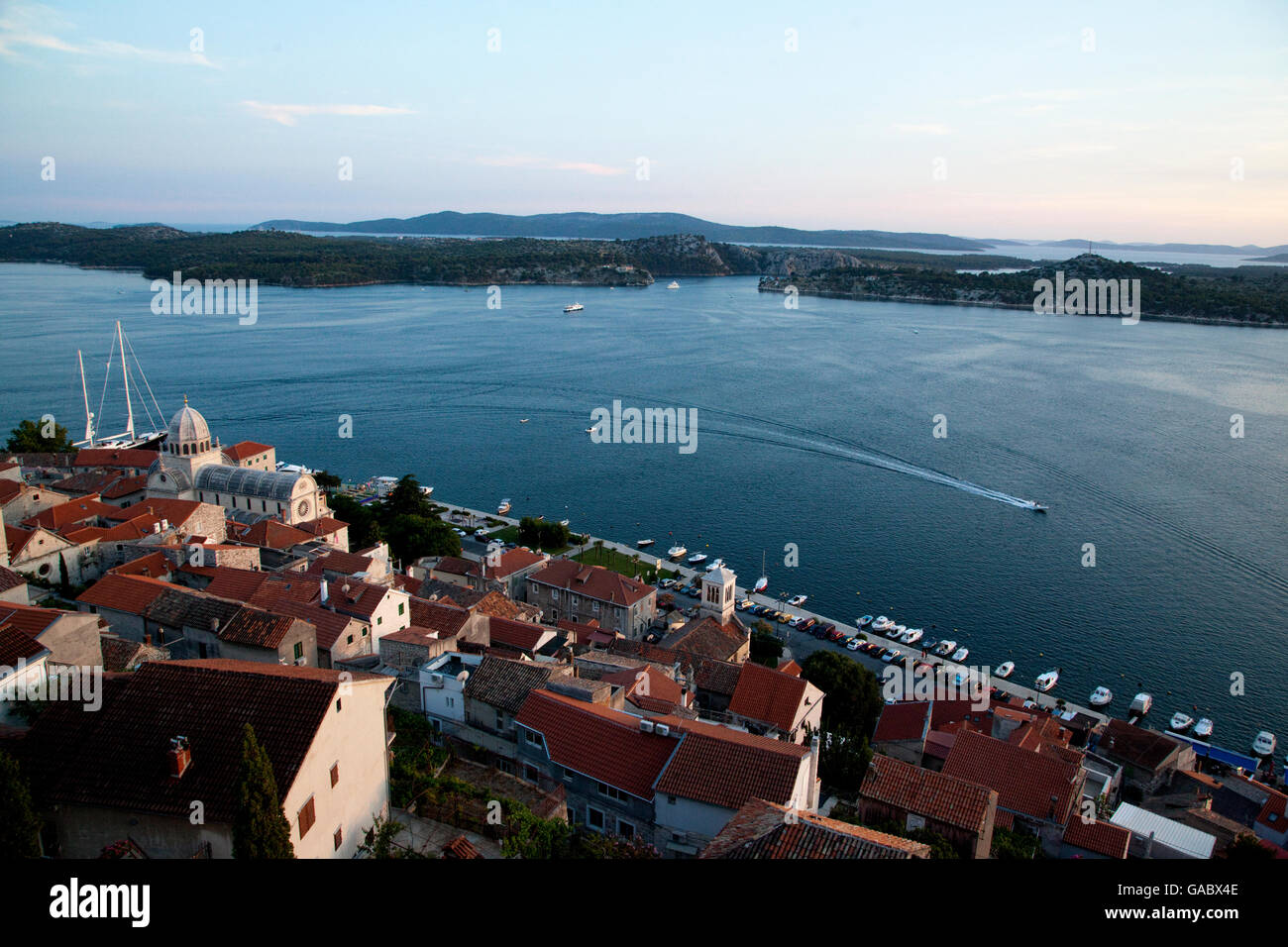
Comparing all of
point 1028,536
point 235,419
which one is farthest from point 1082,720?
point 235,419

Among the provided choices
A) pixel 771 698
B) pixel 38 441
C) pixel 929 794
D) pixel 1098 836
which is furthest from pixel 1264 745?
pixel 38 441

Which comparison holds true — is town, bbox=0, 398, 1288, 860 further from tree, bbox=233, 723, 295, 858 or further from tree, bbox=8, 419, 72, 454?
tree, bbox=8, 419, 72, 454

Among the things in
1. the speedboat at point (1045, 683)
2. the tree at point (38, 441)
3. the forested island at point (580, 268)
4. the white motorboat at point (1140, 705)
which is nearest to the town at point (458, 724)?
the speedboat at point (1045, 683)

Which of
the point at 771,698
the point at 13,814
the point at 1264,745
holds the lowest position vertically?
the point at 1264,745

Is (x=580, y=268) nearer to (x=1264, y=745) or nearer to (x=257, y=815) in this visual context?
(x=1264, y=745)

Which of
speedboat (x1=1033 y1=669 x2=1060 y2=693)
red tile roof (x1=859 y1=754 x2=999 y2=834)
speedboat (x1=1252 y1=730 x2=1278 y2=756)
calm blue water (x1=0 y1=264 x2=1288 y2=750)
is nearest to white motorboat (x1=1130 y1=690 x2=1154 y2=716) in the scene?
calm blue water (x1=0 y1=264 x2=1288 y2=750)

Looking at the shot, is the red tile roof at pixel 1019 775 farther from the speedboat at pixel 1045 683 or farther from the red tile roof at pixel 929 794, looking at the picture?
the speedboat at pixel 1045 683

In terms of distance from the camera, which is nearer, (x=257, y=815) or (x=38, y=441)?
(x=257, y=815)
